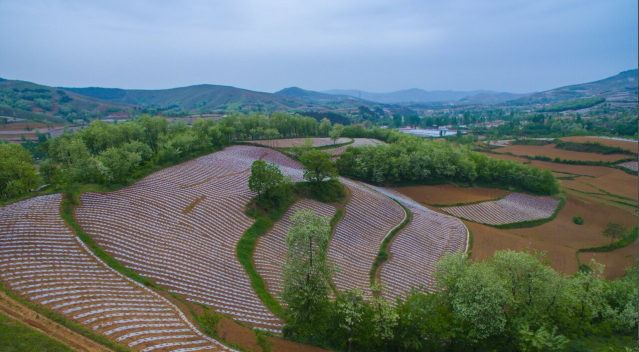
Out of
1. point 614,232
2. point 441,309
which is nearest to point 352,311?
point 441,309

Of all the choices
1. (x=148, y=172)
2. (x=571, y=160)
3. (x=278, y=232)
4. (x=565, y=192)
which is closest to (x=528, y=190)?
(x=565, y=192)

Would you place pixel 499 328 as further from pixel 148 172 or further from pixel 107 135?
pixel 107 135

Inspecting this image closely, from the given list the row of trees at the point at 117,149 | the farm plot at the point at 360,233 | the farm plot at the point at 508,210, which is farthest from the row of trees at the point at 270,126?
the farm plot at the point at 508,210

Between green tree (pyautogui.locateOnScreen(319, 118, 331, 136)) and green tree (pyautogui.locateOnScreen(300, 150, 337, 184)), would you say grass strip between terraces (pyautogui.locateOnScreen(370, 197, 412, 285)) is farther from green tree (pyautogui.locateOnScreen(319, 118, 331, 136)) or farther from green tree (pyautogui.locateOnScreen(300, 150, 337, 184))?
green tree (pyautogui.locateOnScreen(319, 118, 331, 136))

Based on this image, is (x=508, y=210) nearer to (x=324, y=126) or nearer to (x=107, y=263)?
(x=324, y=126)

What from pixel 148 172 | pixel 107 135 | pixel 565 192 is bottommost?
pixel 565 192

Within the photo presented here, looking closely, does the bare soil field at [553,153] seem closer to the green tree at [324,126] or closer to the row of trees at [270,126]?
the green tree at [324,126]
